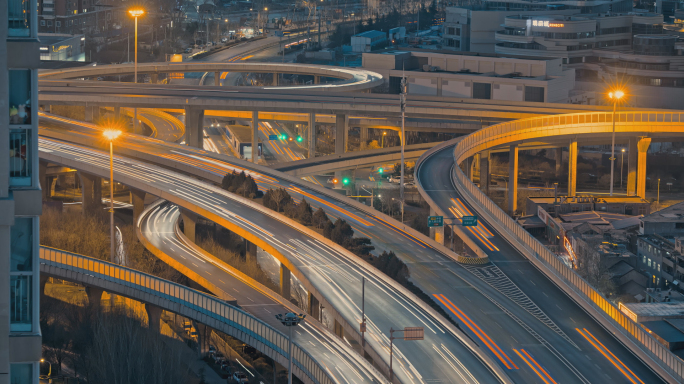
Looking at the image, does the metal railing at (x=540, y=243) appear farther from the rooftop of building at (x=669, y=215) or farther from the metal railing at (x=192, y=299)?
the metal railing at (x=192, y=299)

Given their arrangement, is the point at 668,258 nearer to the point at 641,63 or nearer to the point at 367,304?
the point at 367,304

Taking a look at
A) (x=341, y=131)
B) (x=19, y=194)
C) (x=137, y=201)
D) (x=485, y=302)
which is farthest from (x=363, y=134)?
(x=19, y=194)

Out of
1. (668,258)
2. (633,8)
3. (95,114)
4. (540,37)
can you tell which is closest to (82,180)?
(95,114)

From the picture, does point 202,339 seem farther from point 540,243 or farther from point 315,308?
point 540,243

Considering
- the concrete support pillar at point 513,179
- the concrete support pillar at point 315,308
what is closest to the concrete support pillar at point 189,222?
the concrete support pillar at point 315,308

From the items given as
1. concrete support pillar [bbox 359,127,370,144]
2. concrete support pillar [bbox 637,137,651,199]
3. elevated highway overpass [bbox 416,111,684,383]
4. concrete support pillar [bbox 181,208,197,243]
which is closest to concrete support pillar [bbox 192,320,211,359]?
concrete support pillar [bbox 181,208,197,243]

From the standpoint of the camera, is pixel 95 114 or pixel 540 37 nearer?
pixel 95 114

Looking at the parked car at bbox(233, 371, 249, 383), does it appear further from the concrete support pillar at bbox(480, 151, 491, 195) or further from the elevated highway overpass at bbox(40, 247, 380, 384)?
the concrete support pillar at bbox(480, 151, 491, 195)
